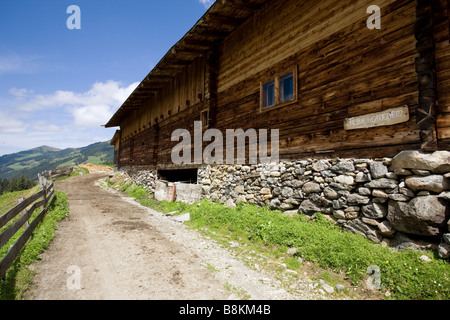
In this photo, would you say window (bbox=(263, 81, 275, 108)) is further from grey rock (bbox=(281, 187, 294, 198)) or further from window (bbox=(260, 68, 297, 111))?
grey rock (bbox=(281, 187, 294, 198))

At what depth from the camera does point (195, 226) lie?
331 inches

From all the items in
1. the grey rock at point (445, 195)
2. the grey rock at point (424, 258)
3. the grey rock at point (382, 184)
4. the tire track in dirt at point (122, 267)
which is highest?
the grey rock at point (382, 184)

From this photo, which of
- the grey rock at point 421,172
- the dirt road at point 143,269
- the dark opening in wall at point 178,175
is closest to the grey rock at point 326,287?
the dirt road at point 143,269

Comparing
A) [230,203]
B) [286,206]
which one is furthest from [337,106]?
[230,203]

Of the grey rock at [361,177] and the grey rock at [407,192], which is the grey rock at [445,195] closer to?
the grey rock at [407,192]

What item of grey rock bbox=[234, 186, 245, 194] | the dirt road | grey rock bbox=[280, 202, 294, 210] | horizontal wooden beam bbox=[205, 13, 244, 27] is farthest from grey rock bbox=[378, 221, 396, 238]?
horizontal wooden beam bbox=[205, 13, 244, 27]

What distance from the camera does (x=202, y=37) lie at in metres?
11.1

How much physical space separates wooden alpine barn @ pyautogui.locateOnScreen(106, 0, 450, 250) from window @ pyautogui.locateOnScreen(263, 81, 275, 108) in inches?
1.7

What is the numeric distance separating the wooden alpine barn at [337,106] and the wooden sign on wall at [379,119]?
2 cm

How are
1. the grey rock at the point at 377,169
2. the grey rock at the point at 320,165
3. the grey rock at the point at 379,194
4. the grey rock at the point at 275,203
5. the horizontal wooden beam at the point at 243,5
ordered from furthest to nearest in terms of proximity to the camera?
the horizontal wooden beam at the point at 243,5, the grey rock at the point at 275,203, the grey rock at the point at 320,165, the grey rock at the point at 377,169, the grey rock at the point at 379,194

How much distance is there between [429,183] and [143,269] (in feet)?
19.4

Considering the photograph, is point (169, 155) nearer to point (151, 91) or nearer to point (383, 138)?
point (151, 91)

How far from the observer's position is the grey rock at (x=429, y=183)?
14.5 feet
